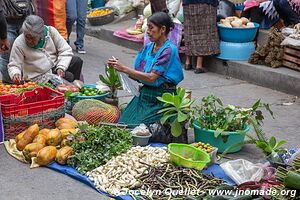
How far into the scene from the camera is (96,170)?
491cm

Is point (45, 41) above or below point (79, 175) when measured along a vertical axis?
above

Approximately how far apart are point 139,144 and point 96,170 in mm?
731

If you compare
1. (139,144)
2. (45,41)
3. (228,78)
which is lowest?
(228,78)

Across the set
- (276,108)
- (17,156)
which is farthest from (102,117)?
(276,108)

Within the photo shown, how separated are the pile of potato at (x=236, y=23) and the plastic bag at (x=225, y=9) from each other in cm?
34

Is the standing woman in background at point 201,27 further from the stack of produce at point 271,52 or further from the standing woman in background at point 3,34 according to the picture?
the standing woman in background at point 3,34

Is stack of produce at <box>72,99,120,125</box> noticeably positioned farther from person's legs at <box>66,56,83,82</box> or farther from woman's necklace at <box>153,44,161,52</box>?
person's legs at <box>66,56,83,82</box>

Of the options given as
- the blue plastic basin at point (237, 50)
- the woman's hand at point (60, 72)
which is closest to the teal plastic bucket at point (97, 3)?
the blue plastic basin at point (237, 50)

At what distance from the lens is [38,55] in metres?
6.52

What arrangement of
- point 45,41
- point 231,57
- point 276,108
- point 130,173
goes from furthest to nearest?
point 231,57 < point 276,108 < point 45,41 < point 130,173

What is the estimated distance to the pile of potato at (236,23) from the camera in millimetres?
8633

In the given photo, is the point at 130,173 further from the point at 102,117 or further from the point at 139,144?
Result: the point at 102,117

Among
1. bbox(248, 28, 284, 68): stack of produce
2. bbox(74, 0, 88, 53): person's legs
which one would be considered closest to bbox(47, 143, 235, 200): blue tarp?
bbox(248, 28, 284, 68): stack of produce

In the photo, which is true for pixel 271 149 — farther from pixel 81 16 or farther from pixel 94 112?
pixel 81 16
